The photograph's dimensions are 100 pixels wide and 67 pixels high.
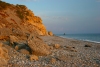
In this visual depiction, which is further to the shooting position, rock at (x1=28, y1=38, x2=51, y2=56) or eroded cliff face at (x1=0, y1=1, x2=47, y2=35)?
eroded cliff face at (x1=0, y1=1, x2=47, y2=35)

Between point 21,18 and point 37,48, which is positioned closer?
point 37,48

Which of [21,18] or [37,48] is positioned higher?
[21,18]

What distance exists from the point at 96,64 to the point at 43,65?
3749 millimetres

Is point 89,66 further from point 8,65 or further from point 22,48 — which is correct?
point 22,48

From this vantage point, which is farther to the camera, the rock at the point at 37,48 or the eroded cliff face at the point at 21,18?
the eroded cliff face at the point at 21,18

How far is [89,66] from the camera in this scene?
39.3ft

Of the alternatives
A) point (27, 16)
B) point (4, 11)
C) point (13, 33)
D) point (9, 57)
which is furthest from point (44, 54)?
point (27, 16)

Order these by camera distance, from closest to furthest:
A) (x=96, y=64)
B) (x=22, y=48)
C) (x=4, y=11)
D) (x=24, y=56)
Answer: (x=96, y=64), (x=24, y=56), (x=22, y=48), (x=4, y=11)

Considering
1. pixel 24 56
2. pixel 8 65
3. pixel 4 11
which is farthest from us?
pixel 4 11

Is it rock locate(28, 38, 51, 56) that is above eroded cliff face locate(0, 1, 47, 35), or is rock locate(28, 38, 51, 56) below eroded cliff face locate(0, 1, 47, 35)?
below

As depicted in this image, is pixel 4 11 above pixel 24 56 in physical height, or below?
above

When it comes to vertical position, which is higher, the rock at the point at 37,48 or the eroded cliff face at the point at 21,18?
the eroded cliff face at the point at 21,18

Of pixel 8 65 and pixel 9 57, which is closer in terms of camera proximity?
pixel 8 65

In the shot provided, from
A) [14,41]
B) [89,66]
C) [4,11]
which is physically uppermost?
[4,11]
